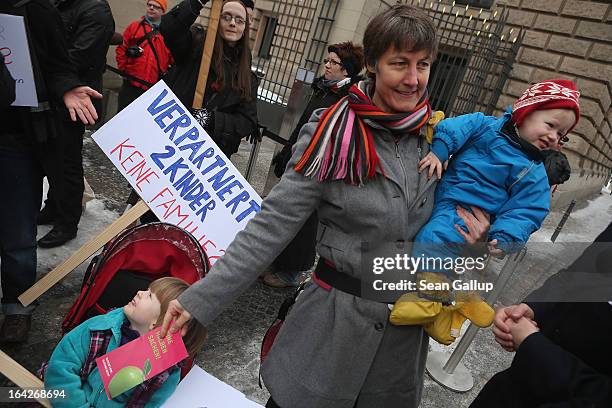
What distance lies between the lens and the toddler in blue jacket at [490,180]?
1351 mm

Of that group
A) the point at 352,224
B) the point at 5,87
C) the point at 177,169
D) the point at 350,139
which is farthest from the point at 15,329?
the point at 350,139

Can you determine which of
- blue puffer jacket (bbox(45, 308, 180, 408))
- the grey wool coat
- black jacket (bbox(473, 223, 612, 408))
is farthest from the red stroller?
black jacket (bbox(473, 223, 612, 408))

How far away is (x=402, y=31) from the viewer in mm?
1286

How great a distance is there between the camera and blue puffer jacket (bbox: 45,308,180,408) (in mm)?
1599

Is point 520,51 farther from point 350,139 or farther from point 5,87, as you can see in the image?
point 5,87

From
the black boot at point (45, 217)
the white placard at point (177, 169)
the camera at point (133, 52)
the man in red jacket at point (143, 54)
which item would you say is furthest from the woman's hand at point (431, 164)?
the camera at point (133, 52)

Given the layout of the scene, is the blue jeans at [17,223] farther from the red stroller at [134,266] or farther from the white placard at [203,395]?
the white placard at [203,395]

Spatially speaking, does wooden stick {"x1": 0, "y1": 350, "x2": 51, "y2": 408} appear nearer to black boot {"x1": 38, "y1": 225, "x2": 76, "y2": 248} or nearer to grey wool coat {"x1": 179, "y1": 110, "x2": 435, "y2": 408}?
grey wool coat {"x1": 179, "y1": 110, "x2": 435, "y2": 408}

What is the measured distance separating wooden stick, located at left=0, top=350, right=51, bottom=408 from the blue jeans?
942 mm

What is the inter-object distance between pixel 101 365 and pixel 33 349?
1325 millimetres

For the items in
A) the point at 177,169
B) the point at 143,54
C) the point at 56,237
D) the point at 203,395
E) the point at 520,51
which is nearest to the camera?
the point at 203,395

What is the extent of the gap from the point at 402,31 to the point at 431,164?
0.45 m

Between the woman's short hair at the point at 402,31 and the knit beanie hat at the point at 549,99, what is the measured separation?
1.75 feet

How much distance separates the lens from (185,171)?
2.64 m
